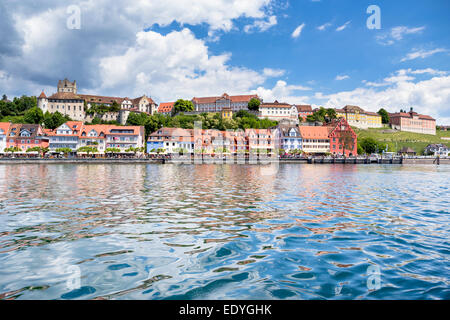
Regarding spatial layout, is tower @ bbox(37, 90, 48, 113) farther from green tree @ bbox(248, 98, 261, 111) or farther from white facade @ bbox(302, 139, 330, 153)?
white facade @ bbox(302, 139, 330, 153)

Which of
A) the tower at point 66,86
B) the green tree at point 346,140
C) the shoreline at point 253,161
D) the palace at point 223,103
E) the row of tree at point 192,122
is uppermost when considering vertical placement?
the tower at point 66,86

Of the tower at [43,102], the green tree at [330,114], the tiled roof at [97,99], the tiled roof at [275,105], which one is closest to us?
the tower at [43,102]

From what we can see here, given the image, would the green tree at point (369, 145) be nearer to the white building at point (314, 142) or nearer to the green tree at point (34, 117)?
the white building at point (314, 142)

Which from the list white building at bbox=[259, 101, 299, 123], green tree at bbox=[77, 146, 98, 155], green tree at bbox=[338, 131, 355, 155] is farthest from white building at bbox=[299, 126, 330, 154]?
green tree at bbox=[77, 146, 98, 155]

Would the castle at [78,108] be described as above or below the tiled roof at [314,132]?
above

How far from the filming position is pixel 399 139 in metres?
182

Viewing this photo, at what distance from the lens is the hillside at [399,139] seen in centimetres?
16832

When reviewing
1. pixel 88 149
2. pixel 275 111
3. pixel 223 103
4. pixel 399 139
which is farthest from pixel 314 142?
pixel 399 139

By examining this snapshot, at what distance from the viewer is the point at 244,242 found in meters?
10.6

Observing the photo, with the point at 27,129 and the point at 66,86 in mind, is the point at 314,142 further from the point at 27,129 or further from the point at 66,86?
the point at 66,86

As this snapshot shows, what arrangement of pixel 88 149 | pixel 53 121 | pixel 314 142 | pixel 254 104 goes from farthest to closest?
pixel 254 104 → pixel 53 121 → pixel 314 142 → pixel 88 149

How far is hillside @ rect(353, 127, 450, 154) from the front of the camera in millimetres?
168325

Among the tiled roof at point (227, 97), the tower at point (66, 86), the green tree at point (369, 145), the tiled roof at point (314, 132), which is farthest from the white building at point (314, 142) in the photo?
the tower at point (66, 86)
